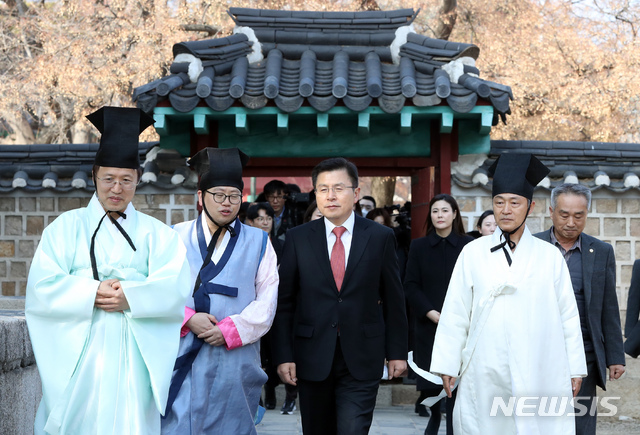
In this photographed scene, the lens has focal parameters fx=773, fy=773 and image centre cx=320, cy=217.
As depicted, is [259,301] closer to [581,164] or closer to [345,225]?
[345,225]

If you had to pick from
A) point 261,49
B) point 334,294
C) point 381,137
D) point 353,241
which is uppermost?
point 261,49

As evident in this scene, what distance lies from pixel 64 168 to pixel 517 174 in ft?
18.0

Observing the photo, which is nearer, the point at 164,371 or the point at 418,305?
the point at 164,371

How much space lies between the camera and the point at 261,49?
26.8ft

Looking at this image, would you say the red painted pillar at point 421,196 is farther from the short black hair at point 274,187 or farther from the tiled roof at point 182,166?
the short black hair at point 274,187

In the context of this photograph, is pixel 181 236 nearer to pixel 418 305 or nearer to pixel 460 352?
pixel 460 352

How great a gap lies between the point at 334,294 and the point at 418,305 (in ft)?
6.61

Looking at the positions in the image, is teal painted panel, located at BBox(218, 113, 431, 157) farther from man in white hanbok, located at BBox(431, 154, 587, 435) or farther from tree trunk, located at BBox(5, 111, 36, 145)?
tree trunk, located at BBox(5, 111, 36, 145)

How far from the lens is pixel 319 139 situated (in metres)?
7.86

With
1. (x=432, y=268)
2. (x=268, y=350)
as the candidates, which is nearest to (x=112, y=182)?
(x=268, y=350)

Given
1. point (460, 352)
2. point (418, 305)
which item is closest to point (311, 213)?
point (418, 305)

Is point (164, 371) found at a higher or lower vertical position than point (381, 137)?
lower

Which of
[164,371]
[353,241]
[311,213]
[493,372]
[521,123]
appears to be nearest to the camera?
[164,371]

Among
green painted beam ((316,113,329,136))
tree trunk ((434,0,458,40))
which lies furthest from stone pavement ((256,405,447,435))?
tree trunk ((434,0,458,40))
